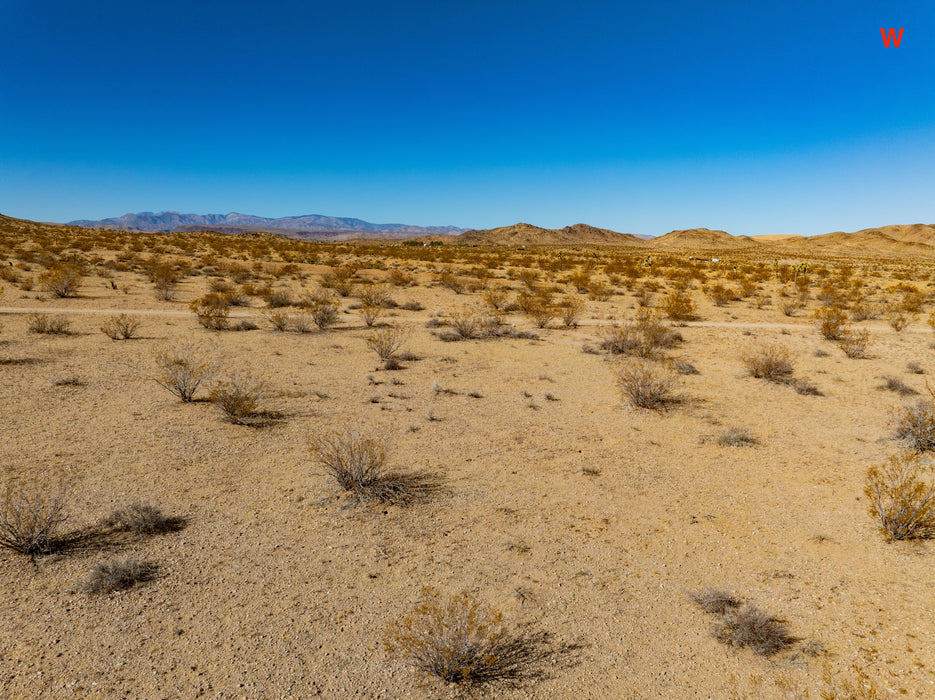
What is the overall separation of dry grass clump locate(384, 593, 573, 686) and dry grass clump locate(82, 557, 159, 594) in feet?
8.17

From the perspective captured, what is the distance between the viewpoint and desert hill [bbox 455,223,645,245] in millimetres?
123363

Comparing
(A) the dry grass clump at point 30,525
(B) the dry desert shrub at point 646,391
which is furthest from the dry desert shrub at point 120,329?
(B) the dry desert shrub at point 646,391

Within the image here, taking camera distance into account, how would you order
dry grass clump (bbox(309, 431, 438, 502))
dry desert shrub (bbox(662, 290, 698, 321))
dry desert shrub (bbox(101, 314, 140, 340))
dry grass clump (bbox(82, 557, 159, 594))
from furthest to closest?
dry desert shrub (bbox(662, 290, 698, 321))
dry desert shrub (bbox(101, 314, 140, 340))
dry grass clump (bbox(309, 431, 438, 502))
dry grass clump (bbox(82, 557, 159, 594))

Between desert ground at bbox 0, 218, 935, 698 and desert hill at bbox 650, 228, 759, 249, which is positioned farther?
desert hill at bbox 650, 228, 759, 249

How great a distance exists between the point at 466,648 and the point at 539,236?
130m

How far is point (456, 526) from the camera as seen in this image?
563cm

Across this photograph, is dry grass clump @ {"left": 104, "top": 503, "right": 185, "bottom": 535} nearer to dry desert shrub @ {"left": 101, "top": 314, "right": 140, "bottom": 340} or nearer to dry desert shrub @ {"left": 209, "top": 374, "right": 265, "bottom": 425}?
dry desert shrub @ {"left": 209, "top": 374, "right": 265, "bottom": 425}

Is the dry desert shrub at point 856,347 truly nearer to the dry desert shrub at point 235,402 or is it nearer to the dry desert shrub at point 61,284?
the dry desert shrub at point 235,402

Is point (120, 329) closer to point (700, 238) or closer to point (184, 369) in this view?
point (184, 369)

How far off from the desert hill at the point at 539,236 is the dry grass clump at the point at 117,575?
116997mm

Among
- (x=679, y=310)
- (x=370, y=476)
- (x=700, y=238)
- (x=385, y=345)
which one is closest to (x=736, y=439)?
(x=370, y=476)

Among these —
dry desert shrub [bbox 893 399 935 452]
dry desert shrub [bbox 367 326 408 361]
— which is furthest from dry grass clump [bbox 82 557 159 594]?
dry desert shrub [bbox 893 399 935 452]

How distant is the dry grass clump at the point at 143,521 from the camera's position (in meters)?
5.20

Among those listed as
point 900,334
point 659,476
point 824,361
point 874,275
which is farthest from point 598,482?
point 874,275
